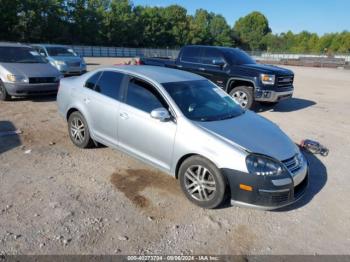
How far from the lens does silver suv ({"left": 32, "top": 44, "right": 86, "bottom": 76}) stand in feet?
46.1

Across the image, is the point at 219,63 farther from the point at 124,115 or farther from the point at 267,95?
the point at 124,115

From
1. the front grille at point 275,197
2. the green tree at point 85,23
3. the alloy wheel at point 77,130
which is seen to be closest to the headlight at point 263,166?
the front grille at point 275,197

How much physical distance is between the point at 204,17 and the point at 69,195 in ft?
371

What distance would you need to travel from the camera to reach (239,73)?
959 cm

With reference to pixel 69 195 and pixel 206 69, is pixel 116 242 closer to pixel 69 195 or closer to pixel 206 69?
pixel 69 195

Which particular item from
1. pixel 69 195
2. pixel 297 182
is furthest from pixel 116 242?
pixel 297 182

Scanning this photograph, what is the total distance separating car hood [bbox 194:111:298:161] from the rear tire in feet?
7.69

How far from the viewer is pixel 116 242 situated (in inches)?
131

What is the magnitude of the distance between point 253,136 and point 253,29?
14055 cm

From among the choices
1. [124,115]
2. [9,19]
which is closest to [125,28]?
[9,19]

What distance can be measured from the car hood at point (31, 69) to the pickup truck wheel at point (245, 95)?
5.64 metres

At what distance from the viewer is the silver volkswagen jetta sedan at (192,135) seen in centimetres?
374

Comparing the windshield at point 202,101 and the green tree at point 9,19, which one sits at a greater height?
the windshield at point 202,101

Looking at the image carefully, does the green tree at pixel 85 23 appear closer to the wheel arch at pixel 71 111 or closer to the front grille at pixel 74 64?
the front grille at pixel 74 64
